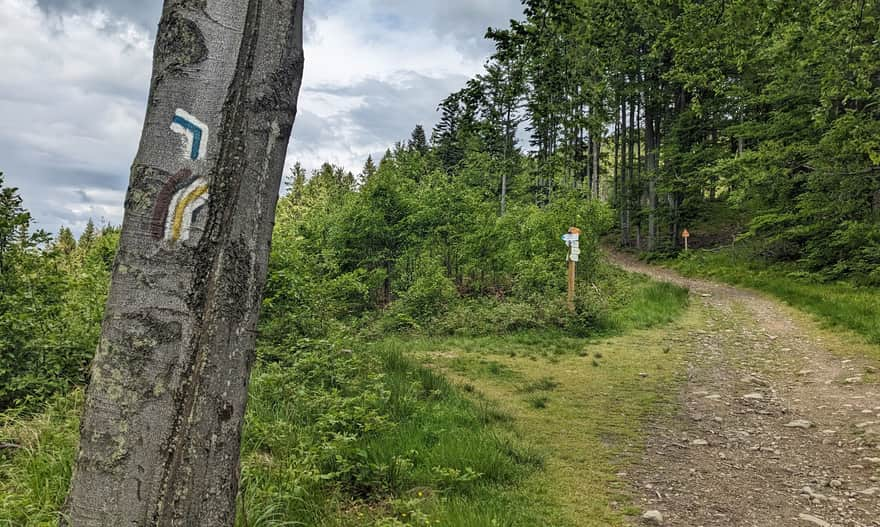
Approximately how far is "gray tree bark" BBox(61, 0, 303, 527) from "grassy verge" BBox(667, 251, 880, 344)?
9692 mm

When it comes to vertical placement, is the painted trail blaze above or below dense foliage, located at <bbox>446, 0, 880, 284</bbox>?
below

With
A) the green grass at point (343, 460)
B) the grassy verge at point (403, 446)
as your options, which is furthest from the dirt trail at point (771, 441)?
the green grass at point (343, 460)

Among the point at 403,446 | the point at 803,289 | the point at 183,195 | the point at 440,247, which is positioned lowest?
the point at 403,446

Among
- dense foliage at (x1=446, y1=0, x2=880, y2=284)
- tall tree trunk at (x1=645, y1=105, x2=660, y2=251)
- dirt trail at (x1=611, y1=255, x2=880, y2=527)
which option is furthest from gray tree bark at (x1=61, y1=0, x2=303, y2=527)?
tall tree trunk at (x1=645, y1=105, x2=660, y2=251)

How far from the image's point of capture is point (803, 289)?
12906mm

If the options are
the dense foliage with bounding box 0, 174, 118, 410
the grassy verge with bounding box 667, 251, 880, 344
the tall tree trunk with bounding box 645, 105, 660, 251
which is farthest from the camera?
the tall tree trunk with bounding box 645, 105, 660, 251

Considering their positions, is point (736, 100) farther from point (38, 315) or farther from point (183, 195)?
point (183, 195)

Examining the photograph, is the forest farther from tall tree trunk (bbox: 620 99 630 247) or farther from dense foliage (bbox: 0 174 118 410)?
tall tree trunk (bbox: 620 99 630 247)

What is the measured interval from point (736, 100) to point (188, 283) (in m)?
25.0

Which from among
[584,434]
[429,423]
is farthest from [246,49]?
[584,434]

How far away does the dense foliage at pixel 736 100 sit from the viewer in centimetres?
630

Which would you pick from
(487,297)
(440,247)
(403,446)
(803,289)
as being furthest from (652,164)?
(403,446)

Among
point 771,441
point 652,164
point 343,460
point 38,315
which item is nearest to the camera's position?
point 343,460

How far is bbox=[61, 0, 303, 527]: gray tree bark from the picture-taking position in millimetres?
1414
